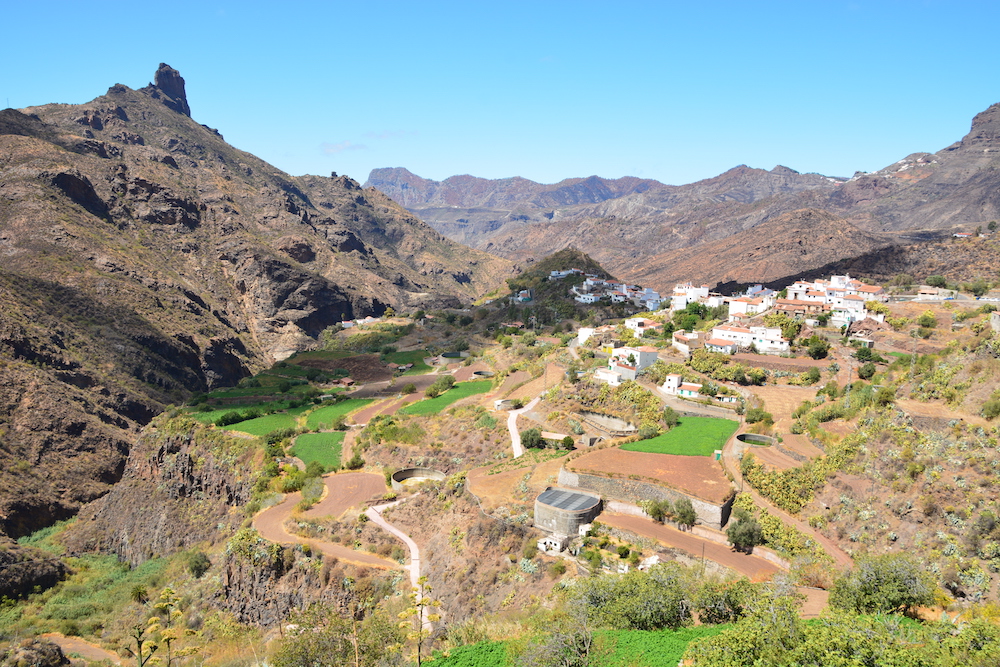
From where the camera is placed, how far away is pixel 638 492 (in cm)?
3162

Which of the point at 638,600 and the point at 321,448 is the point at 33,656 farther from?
the point at 638,600

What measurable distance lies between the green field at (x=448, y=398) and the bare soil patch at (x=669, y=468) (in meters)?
22.7

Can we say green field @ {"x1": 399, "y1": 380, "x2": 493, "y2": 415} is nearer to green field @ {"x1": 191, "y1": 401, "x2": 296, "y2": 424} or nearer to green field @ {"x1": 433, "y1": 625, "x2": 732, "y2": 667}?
green field @ {"x1": 191, "y1": 401, "x2": 296, "y2": 424}

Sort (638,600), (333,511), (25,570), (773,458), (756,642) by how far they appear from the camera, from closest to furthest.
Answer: (756,642) < (638,600) < (773,458) < (333,511) < (25,570)

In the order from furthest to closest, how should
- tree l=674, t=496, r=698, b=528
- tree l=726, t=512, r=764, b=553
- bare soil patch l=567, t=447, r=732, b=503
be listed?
bare soil patch l=567, t=447, r=732, b=503 → tree l=674, t=496, r=698, b=528 → tree l=726, t=512, r=764, b=553

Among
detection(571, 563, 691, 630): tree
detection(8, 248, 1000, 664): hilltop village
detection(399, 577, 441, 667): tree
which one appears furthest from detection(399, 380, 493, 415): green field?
detection(571, 563, 691, 630): tree

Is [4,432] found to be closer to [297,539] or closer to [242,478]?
[242,478]

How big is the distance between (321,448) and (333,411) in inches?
526

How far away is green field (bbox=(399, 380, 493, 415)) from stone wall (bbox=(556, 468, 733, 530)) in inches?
922

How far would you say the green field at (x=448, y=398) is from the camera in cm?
5581

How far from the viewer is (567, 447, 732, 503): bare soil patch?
30875mm

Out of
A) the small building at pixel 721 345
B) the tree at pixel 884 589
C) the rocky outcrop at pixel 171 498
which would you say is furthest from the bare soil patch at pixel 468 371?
the tree at pixel 884 589

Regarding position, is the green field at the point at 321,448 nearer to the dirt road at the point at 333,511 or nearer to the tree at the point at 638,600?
the dirt road at the point at 333,511

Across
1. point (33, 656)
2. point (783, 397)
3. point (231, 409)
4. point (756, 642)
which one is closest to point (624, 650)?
point (756, 642)
